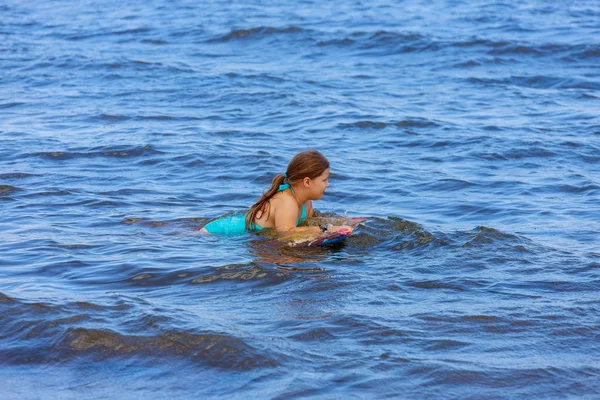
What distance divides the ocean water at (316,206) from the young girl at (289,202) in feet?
0.57

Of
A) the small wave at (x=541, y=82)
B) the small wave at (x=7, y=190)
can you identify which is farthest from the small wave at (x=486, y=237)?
the small wave at (x=541, y=82)

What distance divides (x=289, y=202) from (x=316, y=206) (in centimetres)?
149

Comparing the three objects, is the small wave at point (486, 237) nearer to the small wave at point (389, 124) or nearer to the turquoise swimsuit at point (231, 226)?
the turquoise swimsuit at point (231, 226)

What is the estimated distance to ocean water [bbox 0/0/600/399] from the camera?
498cm

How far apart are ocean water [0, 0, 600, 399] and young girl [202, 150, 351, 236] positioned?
17 cm

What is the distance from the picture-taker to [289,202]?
25.0 feet

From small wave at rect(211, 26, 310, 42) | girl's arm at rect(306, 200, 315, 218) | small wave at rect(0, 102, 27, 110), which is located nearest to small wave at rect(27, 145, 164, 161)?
small wave at rect(0, 102, 27, 110)

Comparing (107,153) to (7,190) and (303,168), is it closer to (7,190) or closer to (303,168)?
(7,190)

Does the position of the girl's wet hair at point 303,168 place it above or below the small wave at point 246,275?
above

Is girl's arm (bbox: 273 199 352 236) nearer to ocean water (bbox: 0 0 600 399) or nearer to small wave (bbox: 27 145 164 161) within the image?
ocean water (bbox: 0 0 600 399)

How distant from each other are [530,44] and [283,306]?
12.9 metres

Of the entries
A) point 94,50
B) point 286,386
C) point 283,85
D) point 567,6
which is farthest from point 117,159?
point 567,6

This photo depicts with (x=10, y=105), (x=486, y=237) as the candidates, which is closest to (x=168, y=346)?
(x=486, y=237)

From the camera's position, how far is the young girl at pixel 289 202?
7.46 m
